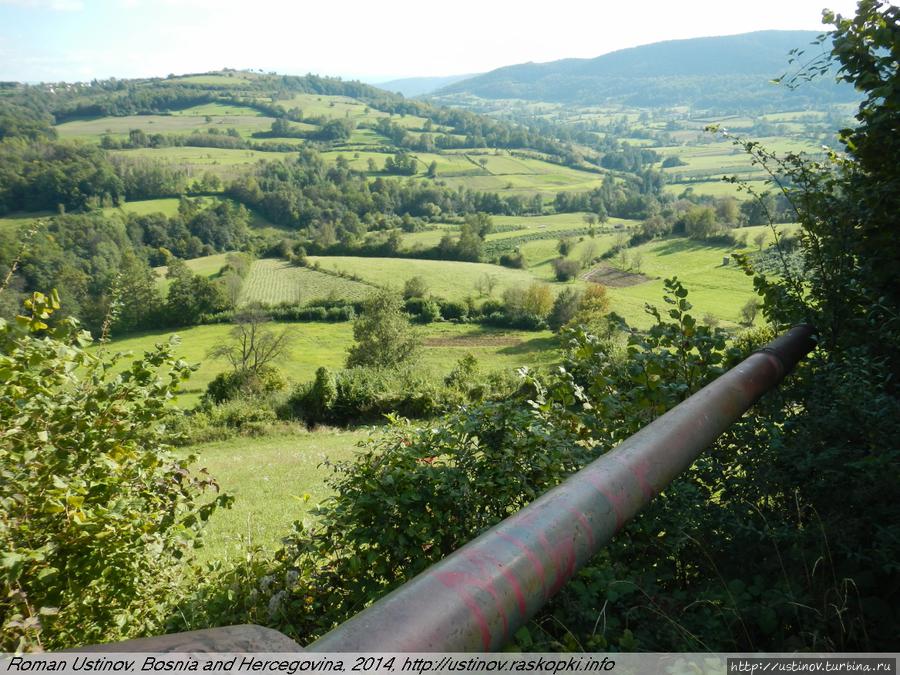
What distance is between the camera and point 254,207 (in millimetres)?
120750

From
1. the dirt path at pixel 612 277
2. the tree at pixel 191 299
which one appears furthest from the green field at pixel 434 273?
the tree at pixel 191 299

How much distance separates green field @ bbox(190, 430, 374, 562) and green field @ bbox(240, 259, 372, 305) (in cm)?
4840

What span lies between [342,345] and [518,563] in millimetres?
61753

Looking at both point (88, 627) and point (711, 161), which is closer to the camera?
point (88, 627)

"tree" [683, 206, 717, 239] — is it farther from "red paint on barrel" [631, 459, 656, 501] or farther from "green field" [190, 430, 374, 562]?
"red paint on barrel" [631, 459, 656, 501]

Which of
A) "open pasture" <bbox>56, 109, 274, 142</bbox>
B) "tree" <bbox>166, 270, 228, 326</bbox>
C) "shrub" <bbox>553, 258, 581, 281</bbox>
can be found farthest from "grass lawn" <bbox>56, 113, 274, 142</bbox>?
"shrub" <bbox>553, 258, 581, 281</bbox>

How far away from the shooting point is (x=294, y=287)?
7869 centimetres

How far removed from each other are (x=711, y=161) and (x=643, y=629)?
172 metres

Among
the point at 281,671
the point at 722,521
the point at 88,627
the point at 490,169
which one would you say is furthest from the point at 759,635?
the point at 490,169

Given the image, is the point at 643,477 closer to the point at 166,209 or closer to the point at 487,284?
the point at 487,284

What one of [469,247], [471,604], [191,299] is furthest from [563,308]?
[471,604]

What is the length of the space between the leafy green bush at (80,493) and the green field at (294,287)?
232 ft

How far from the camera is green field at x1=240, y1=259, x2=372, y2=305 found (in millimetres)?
74688

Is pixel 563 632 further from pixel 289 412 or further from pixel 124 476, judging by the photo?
pixel 289 412
